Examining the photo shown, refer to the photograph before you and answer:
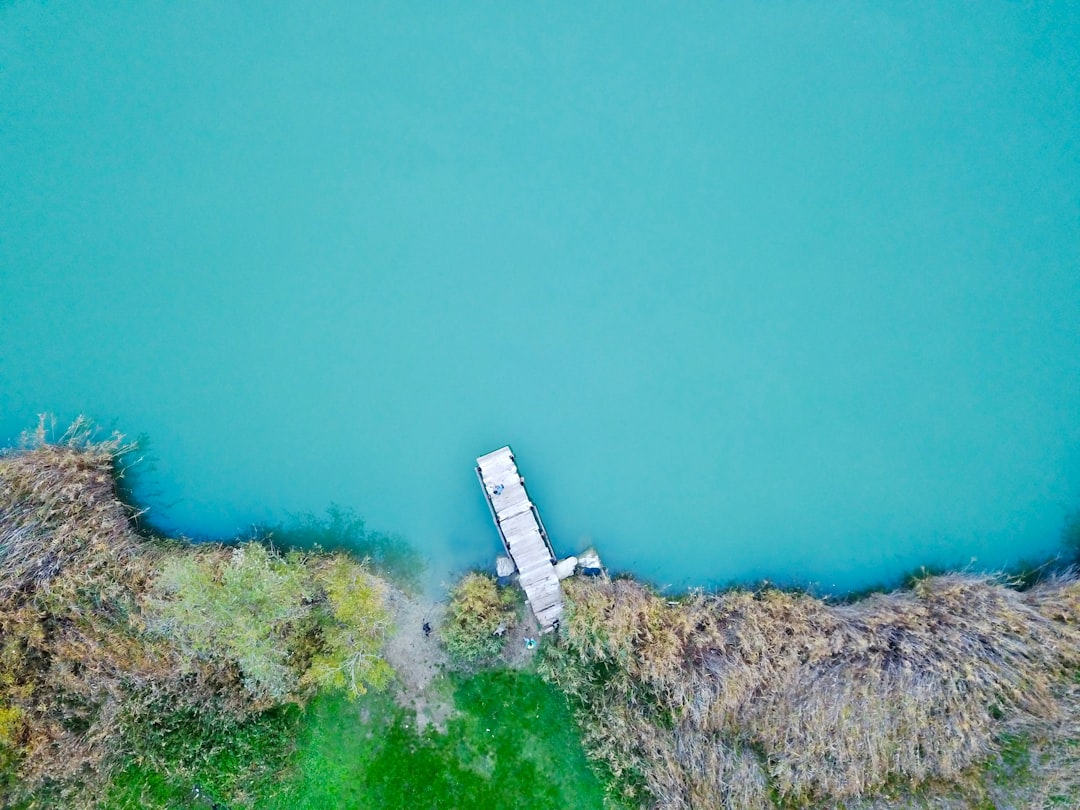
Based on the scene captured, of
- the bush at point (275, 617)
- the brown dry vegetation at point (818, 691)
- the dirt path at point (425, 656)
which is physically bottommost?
the brown dry vegetation at point (818, 691)

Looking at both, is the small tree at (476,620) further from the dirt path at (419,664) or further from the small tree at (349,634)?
the small tree at (349,634)

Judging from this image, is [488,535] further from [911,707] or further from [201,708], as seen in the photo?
[911,707]

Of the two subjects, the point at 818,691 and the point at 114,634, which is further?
the point at 818,691

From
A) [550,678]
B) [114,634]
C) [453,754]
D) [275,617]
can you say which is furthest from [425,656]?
[114,634]

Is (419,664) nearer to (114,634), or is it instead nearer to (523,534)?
(523,534)

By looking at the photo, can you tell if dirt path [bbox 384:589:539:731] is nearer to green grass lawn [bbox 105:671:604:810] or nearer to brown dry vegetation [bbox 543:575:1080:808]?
green grass lawn [bbox 105:671:604:810]

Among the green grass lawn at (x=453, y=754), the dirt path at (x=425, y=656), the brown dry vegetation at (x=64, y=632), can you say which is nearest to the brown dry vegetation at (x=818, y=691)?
the green grass lawn at (x=453, y=754)

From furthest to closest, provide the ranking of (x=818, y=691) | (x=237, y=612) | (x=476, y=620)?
(x=476, y=620) → (x=818, y=691) → (x=237, y=612)
